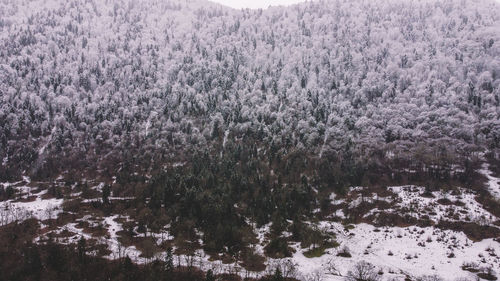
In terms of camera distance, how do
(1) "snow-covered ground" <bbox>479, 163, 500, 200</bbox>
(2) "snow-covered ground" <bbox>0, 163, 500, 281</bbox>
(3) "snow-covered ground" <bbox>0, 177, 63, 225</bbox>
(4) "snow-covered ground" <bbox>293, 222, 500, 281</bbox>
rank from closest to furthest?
(4) "snow-covered ground" <bbox>293, 222, 500, 281</bbox> < (2) "snow-covered ground" <bbox>0, 163, 500, 281</bbox> < (3) "snow-covered ground" <bbox>0, 177, 63, 225</bbox> < (1) "snow-covered ground" <bbox>479, 163, 500, 200</bbox>

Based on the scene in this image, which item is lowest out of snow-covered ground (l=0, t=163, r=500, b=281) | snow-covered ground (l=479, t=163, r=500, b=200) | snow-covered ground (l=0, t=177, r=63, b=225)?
snow-covered ground (l=0, t=177, r=63, b=225)

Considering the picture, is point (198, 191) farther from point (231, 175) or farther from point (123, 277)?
point (123, 277)

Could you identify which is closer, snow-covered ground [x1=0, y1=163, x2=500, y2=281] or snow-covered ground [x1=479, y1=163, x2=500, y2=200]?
snow-covered ground [x1=0, y1=163, x2=500, y2=281]

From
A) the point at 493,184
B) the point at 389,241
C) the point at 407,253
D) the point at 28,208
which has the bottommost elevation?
the point at 28,208

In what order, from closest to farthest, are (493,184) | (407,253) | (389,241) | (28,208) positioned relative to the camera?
(407,253) < (389,241) < (28,208) < (493,184)

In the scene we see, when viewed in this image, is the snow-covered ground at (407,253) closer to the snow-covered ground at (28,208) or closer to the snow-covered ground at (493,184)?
the snow-covered ground at (493,184)

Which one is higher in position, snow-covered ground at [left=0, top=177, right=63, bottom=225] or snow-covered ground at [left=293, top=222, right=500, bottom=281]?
snow-covered ground at [left=293, top=222, right=500, bottom=281]

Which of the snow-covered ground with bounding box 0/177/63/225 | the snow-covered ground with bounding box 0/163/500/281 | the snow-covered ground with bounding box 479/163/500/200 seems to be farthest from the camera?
the snow-covered ground with bounding box 479/163/500/200

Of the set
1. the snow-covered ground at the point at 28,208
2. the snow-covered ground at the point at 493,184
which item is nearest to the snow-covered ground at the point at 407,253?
the snow-covered ground at the point at 493,184

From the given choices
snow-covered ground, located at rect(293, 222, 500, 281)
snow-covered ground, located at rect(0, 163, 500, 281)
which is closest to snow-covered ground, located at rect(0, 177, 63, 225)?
snow-covered ground, located at rect(0, 163, 500, 281)

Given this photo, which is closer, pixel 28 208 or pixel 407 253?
pixel 407 253

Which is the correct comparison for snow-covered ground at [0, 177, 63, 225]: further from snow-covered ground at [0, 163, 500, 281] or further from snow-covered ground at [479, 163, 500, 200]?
snow-covered ground at [479, 163, 500, 200]

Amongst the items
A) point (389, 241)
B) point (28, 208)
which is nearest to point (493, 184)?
point (389, 241)

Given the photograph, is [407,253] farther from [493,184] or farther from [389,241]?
[493,184]
